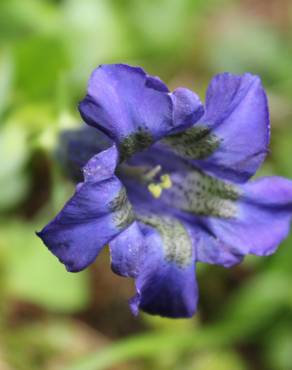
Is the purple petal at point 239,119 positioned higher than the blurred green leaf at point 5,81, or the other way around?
the blurred green leaf at point 5,81

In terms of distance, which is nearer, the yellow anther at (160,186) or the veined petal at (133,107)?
the veined petal at (133,107)

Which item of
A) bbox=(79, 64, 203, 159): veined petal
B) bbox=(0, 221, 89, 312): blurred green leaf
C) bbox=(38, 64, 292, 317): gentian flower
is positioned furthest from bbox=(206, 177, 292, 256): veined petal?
bbox=(0, 221, 89, 312): blurred green leaf

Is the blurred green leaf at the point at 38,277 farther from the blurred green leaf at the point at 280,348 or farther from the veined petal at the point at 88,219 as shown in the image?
the veined petal at the point at 88,219

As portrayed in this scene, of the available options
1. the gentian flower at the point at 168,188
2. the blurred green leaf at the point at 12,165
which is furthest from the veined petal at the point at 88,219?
the blurred green leaf at the point at 12,165

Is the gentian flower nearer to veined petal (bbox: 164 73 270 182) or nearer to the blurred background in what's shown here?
veined petal (bbox: 164 73 270 182)

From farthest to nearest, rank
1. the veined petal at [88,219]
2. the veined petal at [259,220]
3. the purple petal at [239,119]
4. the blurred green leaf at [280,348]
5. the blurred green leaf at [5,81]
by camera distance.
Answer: the blurred green leaf at [280,348] < the blurred green leaf at [5,81] < the veined petal at [259,220] < the purple petal at [239,119] < the veined petal at [88,219]

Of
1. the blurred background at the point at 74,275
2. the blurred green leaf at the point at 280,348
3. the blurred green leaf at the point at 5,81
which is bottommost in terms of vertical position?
the blurred green leaf at the point at 280,348

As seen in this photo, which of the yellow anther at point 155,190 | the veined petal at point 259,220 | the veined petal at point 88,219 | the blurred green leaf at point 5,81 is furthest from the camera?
the blurred green leaf at point 5,81

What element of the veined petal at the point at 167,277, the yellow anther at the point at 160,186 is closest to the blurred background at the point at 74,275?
the yellow anther at the point at 160,186
